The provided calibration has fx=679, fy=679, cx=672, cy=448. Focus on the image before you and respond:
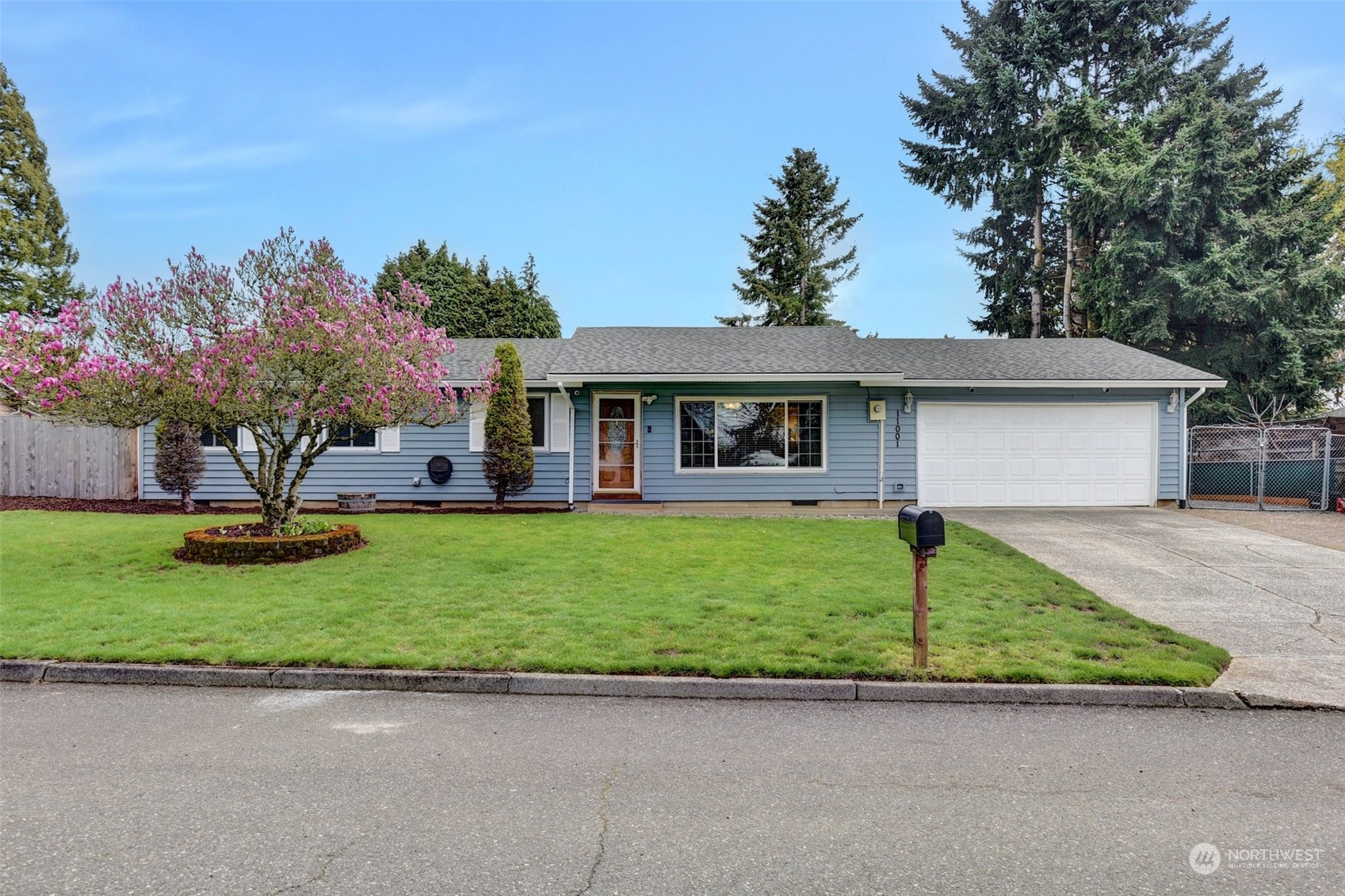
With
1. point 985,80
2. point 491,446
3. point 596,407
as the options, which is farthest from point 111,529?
point 985,80

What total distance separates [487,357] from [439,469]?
276 centimetres

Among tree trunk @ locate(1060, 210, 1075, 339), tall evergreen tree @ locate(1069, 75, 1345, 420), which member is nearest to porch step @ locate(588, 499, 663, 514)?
tall evergreen tree @ locate(1069, 75, 1345, 420)

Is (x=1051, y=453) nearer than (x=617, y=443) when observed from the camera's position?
Yes

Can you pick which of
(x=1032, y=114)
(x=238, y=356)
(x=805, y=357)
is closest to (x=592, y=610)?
(x=238, y=356)

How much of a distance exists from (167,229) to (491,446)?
15.9 metres

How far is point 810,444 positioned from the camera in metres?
12.9

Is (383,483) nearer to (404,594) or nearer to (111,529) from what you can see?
(111,529)

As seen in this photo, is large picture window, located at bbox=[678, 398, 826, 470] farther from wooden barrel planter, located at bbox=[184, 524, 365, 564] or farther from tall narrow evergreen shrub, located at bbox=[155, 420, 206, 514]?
tall narrow evergreen shrub, located at bbox=[155, 420, 206, 514]

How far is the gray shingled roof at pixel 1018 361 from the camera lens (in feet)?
41.5

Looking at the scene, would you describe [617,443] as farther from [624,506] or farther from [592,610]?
[592,610]

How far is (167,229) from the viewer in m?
20.4

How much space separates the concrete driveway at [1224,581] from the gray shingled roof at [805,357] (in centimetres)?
284

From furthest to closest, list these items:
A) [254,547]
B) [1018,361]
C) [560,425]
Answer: [1018,361] → [560,425] → [254,547]

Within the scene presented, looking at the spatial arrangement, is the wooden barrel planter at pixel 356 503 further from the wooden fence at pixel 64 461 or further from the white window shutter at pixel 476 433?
the wooden fence at pixel 64 461
